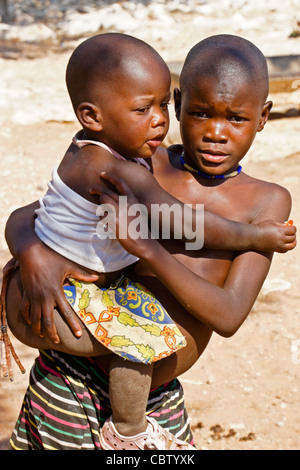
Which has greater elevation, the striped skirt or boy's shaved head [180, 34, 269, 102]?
boy's shaved head [180, 34, 269, 102]

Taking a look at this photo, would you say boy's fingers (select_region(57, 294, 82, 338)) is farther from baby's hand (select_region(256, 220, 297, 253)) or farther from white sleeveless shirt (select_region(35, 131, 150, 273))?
baby's hand (select_region(256, 220, 297, 253))

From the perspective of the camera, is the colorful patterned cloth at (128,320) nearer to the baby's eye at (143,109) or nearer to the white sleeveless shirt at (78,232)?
the white sleeveless shirt at (78,232)

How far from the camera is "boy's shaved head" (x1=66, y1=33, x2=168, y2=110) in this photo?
1828 millimetres

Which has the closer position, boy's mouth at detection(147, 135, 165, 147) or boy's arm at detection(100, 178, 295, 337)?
boy's arm at detection(100, 178, 295, 337)

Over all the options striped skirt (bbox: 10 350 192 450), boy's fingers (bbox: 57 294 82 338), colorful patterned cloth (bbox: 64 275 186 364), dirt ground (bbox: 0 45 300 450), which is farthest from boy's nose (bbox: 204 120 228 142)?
dirt ground (bbox: 0 45 300 450)

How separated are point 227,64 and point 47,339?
950mm

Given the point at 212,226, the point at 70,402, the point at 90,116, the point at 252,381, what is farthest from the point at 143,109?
the point at 252,381

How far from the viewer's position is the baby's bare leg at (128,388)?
5.75 ft

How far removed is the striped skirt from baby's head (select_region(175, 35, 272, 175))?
2.35 ft

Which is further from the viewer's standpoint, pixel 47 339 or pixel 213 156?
pixel 213 156

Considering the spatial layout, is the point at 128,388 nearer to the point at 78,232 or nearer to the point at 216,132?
the point at 78,232

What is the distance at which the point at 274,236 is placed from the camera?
185cm

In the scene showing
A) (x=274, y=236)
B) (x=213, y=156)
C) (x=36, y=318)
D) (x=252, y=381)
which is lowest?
(x=252, y=381)

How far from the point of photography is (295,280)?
522 cm
